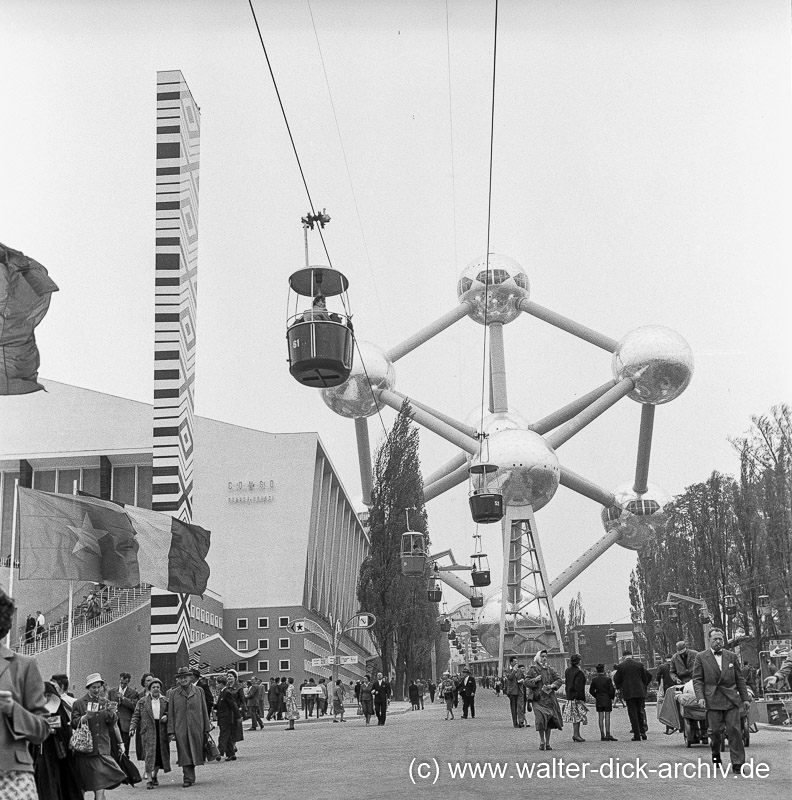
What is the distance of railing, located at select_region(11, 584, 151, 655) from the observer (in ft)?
127

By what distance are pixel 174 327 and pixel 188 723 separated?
18.9 meters

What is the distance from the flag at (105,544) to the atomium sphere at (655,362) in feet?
93.1

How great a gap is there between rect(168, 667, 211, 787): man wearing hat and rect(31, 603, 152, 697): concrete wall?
20918 mm

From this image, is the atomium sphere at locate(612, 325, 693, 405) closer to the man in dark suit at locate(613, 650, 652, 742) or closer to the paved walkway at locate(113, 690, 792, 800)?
the paved walkway at locate(113, 690, 792, 800)

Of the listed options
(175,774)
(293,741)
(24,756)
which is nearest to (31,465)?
(293,741)

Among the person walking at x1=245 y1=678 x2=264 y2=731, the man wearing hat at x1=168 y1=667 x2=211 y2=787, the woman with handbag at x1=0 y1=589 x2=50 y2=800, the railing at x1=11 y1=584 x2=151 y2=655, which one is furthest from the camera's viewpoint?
the railing at x1=11 y1=584 x2=151 y2=655

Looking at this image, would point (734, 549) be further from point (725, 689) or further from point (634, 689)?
point (725, 689)

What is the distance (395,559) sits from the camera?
52.5 m

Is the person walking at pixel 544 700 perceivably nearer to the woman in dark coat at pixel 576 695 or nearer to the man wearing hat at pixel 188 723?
the woman in dark coat at pixel 576 695

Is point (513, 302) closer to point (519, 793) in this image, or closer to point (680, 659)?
point (680, 659)

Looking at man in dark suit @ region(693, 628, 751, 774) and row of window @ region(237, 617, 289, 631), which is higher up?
row of window @ region(237, 617, 289, 631)

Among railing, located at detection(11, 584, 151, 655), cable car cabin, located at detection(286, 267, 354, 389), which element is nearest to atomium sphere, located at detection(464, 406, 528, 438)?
railing, located at detection(11, 584, 151, 655)

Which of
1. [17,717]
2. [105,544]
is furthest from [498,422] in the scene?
[17,717]

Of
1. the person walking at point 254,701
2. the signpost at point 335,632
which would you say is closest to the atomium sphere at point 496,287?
the signpost at point 335,632
